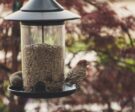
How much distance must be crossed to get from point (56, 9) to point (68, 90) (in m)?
0.47

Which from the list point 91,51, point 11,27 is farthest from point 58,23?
point 91,51

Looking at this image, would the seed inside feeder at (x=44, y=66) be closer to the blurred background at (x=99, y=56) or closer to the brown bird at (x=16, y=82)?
the brown bird at (x=16, y=82)

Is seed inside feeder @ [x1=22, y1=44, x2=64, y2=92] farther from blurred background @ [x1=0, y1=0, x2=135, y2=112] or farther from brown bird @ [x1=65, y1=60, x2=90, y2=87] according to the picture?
blurred background @ [x1=0, y1=0, x2=135, y2=112]

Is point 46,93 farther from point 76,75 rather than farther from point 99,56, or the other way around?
point 99,56

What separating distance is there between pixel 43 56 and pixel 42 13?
0.32 m

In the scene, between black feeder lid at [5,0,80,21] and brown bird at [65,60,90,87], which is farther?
brown bird at [65,60,90,87]

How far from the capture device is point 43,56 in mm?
2980

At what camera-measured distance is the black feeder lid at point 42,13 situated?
2748 millimetres

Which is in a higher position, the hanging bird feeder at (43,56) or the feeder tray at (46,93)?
the hanging bird feeder at (43,56)

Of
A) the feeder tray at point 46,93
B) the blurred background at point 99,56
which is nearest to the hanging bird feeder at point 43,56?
the feeder tray at point 46,93

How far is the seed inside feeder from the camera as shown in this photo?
9.74ft

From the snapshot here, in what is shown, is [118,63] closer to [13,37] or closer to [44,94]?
[13,37]

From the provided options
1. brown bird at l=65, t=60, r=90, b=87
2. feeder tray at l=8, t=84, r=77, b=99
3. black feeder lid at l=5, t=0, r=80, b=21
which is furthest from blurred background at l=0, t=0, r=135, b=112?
black feeder lid at l=5, t=0, r=80, b=21

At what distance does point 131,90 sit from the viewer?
4.49 metres
